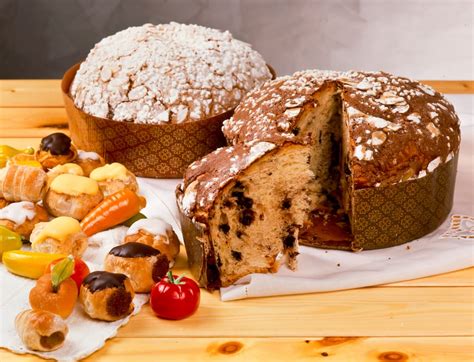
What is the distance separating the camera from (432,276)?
3.47m

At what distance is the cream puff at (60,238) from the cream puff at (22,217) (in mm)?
113

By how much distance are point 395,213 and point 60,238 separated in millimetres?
1336

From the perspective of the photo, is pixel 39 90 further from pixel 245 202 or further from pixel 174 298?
pixel 174 298

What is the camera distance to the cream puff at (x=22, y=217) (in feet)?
12.0

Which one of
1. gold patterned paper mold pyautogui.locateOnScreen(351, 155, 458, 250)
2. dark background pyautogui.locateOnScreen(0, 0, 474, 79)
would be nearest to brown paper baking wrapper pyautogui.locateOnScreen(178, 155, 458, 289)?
gold patterned paper mold pyautogui.locateOnScreen(351, 155, 458, 250)

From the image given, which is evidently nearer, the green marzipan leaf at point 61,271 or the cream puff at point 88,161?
the green marzipan leaf at point 61,271

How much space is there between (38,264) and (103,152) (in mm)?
1076

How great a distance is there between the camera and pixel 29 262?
340 centimetres

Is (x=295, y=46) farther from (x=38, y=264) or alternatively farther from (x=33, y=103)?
(x=38, y=264)

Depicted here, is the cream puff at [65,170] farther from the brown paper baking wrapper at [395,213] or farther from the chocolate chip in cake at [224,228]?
the chocolate chip in cake at [224,228]

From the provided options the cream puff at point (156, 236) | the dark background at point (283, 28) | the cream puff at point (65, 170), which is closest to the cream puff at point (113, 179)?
the cream puff at point (65, 170)

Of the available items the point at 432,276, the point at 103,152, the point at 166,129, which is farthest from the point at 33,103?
the point at 432,276

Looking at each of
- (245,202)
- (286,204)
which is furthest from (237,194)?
(286,204)

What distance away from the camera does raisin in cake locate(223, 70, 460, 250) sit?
3.54 meters
